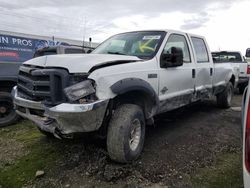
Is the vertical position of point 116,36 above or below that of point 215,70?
above

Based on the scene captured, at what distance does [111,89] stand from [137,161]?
1213mm

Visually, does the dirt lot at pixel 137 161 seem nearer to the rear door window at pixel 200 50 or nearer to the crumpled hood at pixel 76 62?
the crumpled hood at pixel 76 62

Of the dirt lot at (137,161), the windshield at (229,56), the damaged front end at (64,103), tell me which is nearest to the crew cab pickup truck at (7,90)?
the dirt lot at (137,161)

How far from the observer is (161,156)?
14.2ft

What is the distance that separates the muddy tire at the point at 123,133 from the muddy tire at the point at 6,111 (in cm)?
343

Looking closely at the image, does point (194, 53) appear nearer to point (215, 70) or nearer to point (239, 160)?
point (215, 70)

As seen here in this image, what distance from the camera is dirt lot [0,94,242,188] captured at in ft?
12.0

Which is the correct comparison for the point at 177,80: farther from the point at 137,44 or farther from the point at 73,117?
the point at 73,117

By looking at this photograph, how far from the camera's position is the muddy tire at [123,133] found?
373cm

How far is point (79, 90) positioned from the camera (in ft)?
11.4

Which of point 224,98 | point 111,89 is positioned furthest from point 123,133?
point 224,98

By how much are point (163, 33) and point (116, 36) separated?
3.48 feet

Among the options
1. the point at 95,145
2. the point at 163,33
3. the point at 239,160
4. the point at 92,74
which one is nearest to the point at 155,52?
the point at 163,33

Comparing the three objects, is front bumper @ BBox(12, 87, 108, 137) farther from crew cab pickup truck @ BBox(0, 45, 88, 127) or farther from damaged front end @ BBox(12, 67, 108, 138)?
crew cab pickup truck @ BBox(0, 45, 88, 127)
